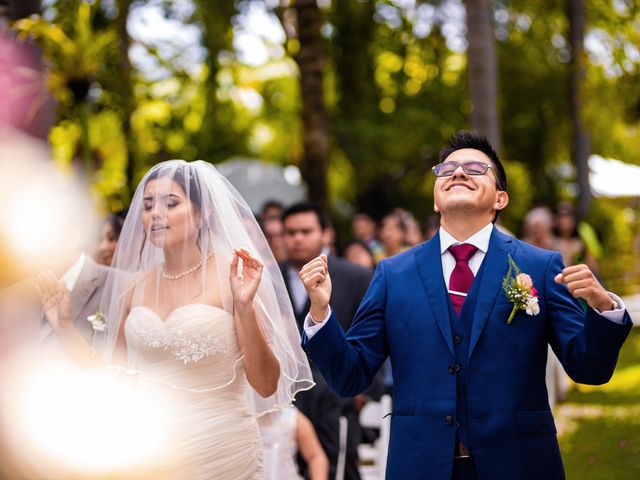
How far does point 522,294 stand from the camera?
3.80 metres

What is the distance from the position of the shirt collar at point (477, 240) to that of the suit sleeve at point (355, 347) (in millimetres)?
292

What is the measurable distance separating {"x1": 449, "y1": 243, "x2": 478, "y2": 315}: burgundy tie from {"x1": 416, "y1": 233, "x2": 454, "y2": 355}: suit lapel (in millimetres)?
57

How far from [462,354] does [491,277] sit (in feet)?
1.13

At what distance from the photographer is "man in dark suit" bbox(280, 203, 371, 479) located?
23.7 feet

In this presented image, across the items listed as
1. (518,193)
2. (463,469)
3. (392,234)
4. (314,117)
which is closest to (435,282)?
(463,469)

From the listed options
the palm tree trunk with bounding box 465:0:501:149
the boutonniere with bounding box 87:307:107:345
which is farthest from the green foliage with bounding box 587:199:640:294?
the boutonniere with bounding box 87:307:107:345

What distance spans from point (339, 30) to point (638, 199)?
67.9 ft

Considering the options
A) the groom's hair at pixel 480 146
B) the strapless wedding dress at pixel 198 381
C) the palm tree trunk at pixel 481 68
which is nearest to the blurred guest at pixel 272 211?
the palm tree trunk at pixel 481 68

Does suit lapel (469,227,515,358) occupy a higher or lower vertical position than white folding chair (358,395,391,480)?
higher

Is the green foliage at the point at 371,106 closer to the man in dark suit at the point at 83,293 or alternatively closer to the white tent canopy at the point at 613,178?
the white tent canopy at the point at 613,178

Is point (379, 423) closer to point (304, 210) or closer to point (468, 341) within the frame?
point (304, 210)

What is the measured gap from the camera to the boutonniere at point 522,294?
378 cm

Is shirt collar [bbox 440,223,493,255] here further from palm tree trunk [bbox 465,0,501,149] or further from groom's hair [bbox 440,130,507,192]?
palm tree trunk [bbox 465,0,501,149]

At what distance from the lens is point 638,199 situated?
40.8 metres
